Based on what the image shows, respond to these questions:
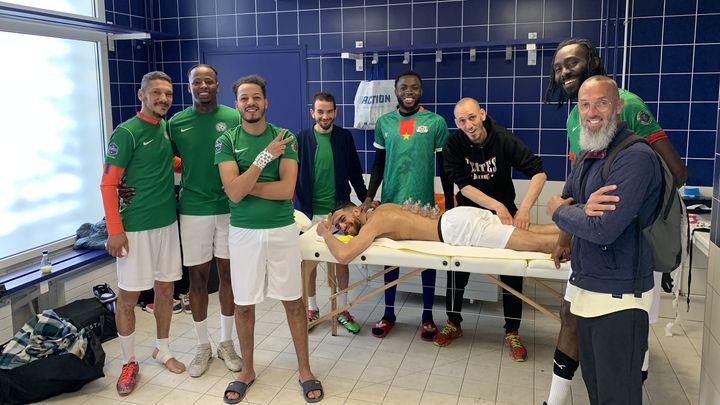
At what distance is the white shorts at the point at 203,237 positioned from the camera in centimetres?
307

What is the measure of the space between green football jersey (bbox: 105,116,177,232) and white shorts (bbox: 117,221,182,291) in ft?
0.16

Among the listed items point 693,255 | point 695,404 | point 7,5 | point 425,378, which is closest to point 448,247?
point 425,378

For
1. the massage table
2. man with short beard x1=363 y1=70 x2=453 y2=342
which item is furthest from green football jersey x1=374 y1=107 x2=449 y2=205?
the massage table

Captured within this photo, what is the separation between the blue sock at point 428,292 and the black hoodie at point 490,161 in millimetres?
659

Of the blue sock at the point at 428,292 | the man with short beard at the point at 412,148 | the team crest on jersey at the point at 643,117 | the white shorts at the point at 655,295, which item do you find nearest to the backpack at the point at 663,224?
the white shorts at the point at 655,295

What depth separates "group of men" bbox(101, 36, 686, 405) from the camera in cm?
247

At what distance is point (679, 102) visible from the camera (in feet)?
13.2

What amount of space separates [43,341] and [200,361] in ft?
2.61

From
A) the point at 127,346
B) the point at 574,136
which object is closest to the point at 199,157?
the point at 127,346

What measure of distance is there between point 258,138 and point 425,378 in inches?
59.3

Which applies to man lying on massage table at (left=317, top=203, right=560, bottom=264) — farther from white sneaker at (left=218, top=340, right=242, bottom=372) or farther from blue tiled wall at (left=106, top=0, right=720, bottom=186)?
blue tiled wall at (left=106, top=0, right=720, bottom=186)

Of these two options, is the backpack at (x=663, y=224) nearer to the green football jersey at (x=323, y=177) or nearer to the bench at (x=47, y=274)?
the green football jersey at (x=323, y=177)

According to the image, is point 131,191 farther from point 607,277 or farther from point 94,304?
point 607,277

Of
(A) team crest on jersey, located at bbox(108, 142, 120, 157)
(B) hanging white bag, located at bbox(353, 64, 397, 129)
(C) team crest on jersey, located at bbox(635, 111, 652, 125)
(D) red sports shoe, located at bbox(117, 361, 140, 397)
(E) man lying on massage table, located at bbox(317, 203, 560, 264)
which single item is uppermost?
(B) hanging white bag, located at bbox(353, 64, 397, 129)
